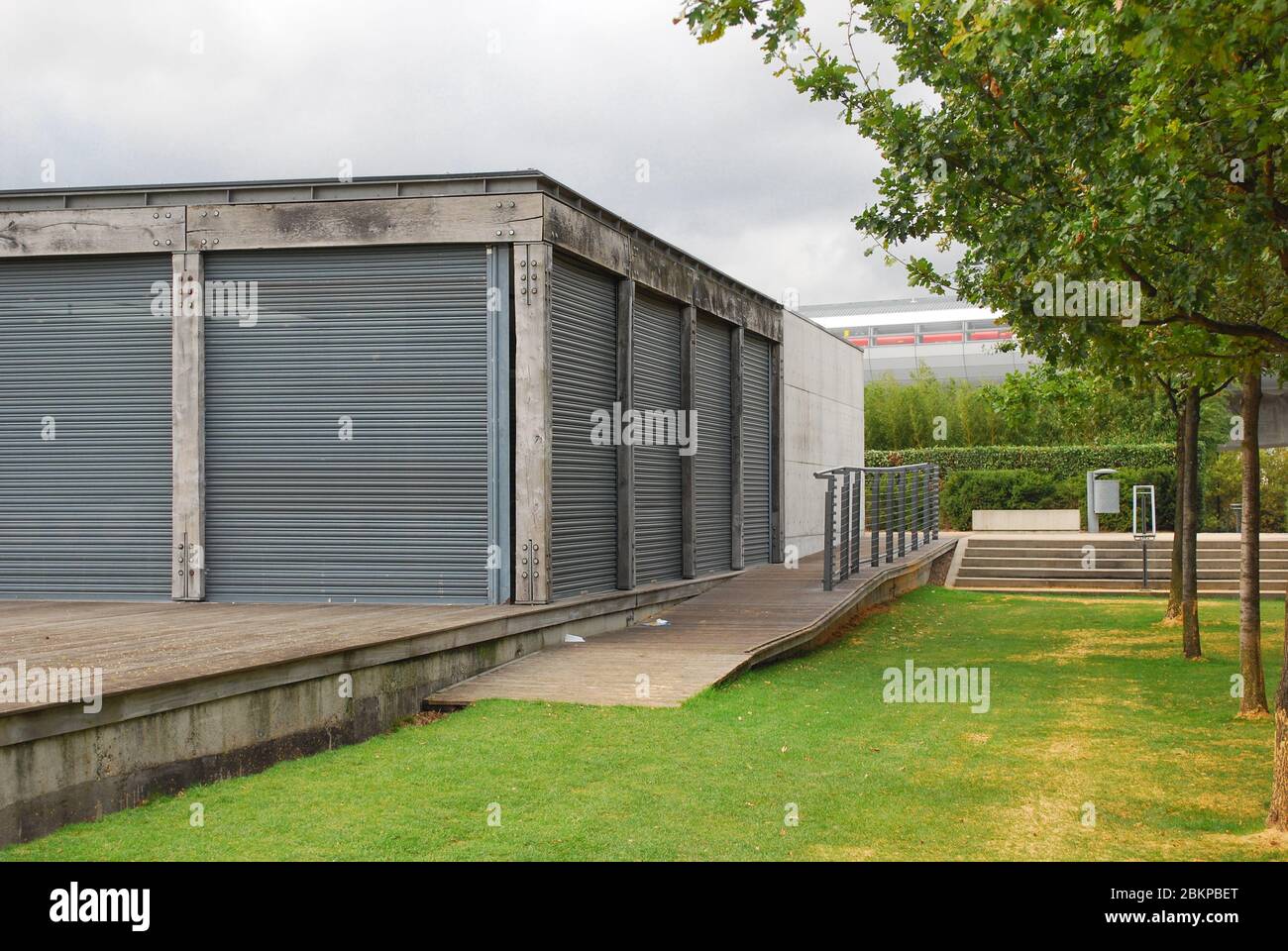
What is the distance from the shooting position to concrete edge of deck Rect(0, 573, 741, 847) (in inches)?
225

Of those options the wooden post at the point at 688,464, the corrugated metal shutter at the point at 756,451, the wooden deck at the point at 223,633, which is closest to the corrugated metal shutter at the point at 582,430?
the wooden deck at the point at 223,633

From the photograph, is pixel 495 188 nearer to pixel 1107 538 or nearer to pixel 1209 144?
pixel 1209 144

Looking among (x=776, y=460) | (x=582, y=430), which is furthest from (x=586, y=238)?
(x=776, y=460)

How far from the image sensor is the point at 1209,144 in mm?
7289

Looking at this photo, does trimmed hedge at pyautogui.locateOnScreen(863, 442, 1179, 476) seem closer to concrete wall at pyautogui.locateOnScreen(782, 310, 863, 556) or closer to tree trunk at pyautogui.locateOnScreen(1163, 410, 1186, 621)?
concrete wall at pyautogui.locateOnScreen(782, 310, 863, 556)

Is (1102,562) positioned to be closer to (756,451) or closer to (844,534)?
(756,451)

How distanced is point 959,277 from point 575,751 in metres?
6.75

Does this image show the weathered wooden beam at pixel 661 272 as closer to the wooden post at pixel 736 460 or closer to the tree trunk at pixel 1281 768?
the wooden post at pixel 736 460

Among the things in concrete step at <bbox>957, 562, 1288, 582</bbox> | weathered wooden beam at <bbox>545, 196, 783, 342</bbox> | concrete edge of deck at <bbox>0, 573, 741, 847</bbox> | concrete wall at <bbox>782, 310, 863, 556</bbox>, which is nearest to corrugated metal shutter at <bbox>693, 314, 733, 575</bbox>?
weathered wooden beam at <bbox>545, 196, 783, 342</bbox>

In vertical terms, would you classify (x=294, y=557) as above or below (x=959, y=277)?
below

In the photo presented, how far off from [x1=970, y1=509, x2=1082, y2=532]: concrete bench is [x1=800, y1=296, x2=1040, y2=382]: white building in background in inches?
564

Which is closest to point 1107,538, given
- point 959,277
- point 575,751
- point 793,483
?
point 793,483
